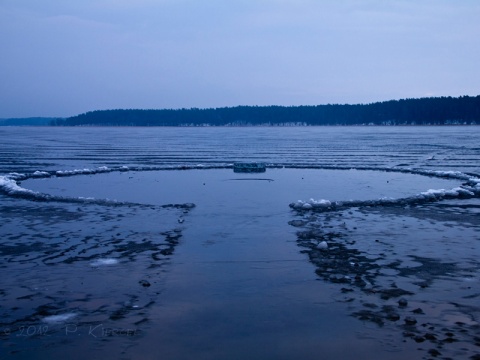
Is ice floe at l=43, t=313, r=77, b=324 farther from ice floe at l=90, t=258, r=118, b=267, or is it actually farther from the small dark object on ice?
ice floe at l=90, t=258, r=118, b=267

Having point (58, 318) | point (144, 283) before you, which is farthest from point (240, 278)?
point (58, 318)

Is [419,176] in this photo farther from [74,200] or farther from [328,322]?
[328,322]

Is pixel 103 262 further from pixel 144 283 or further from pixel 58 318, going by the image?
pixel 58 318

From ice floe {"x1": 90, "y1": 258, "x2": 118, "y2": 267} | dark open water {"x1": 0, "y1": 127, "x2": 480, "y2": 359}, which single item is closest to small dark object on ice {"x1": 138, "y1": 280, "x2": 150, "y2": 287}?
dark open water {"x1": 0, "y1": 127, "x2": 480, "y2": 359}

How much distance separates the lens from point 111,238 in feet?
45.2

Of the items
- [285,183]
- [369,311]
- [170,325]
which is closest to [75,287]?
[170,325]

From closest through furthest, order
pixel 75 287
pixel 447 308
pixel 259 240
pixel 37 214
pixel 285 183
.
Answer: pixel 447 308 → pixel 75 287 → pixel 259 240 → pixel 37 214 → pixel 285 183

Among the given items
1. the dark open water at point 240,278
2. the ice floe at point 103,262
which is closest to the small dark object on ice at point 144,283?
the dark open water at point 240,278

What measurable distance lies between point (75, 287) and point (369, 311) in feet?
18.5

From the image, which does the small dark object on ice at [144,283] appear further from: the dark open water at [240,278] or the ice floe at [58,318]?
the ice floe at [58,318]

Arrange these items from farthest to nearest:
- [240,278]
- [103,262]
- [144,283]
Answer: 1. [103,262]
2. [240,278]
3. [144,283]

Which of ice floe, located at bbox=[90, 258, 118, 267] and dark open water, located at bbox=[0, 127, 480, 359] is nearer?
dark open water, located at bbox=[0, 127, 480, 359]

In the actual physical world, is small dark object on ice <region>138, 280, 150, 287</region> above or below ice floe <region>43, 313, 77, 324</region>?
above

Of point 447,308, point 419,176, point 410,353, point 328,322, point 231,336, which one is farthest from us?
point 419,176
